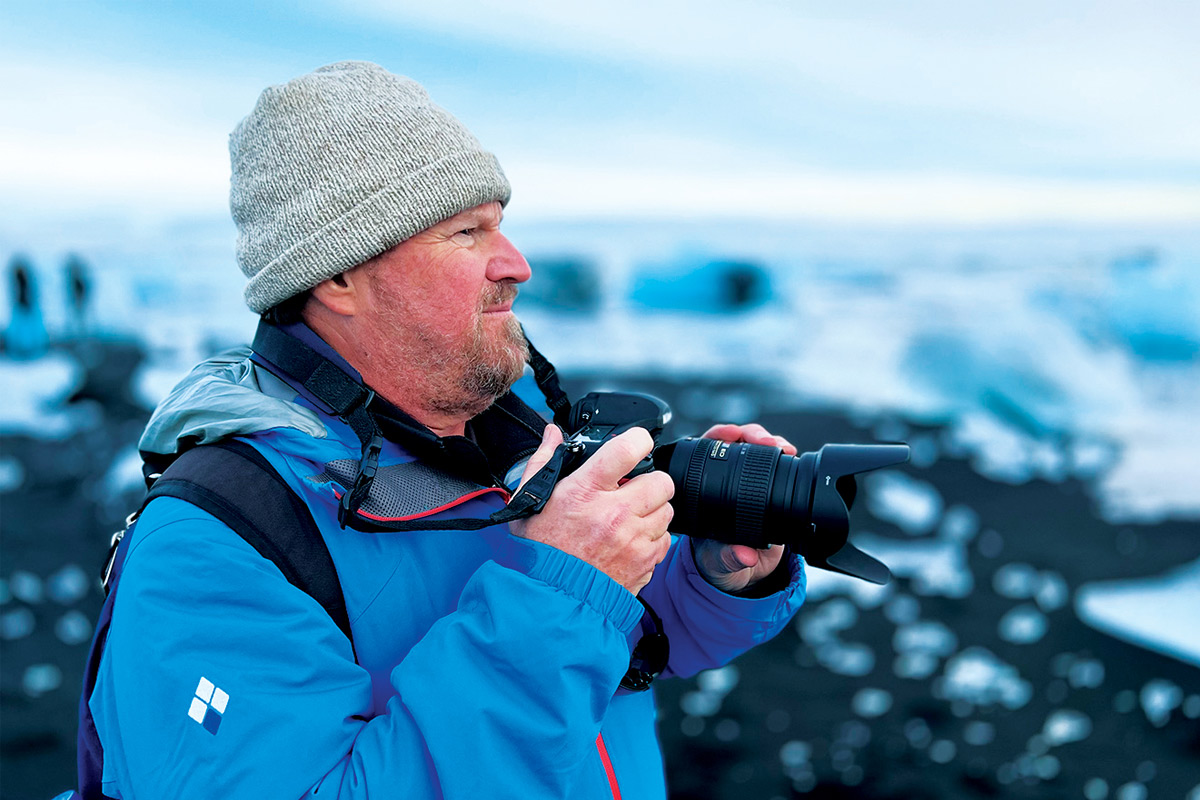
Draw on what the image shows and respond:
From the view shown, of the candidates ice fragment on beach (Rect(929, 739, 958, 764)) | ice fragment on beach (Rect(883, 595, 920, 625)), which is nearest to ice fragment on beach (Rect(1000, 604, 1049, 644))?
ice fragment on beach (Rect(883, 595, 920, 625))

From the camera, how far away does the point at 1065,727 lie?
2.16 meters

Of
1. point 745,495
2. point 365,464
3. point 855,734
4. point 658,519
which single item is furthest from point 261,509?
point 855,734

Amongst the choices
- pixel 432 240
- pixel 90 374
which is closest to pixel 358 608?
pixel 432 240

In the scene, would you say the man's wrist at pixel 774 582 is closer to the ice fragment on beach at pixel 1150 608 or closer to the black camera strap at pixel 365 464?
the black camera strap at pixel 365 464

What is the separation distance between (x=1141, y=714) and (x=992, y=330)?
1.15 meters

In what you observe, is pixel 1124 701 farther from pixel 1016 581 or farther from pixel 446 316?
pixel 446 316

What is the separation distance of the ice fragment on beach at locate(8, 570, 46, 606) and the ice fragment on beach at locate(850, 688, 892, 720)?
7.58 feet

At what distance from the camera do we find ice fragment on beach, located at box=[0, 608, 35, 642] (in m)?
2.26

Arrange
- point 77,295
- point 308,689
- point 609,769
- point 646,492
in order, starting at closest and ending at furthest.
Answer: point 308,689 < point 646,492 < point 609,769 < point 77,295

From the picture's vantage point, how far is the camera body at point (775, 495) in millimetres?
867

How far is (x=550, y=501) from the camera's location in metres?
0.72

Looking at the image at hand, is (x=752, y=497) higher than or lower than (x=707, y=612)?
higher

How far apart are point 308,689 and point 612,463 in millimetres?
306

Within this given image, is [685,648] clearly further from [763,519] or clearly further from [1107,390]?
[1107,390]
